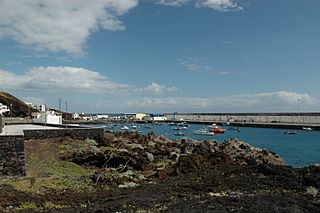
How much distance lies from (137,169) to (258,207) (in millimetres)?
11846

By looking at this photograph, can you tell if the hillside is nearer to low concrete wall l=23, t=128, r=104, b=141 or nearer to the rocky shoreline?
low concrete wall l=23, t=128, r=104, b=141

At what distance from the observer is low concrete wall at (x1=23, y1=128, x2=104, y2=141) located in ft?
97.2

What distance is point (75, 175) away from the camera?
21.1 m

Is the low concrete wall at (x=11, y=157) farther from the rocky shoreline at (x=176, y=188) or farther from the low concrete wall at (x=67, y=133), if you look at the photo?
the low concrete wall at (x=67, y=133)

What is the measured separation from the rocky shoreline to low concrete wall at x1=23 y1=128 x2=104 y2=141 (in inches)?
82.4

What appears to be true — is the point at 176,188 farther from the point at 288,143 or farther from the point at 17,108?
the point at 17,108

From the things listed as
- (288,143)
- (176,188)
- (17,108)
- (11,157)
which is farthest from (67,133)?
(17,108)

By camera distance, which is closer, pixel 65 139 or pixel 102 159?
pixel 102 159

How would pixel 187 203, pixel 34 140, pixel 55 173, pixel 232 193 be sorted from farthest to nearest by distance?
1. pixel 34 140
2. pixel 55 173
3. pixel 232 193
4. pixel 187 203

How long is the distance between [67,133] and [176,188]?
16463 millimetres

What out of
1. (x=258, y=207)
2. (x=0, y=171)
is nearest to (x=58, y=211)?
(x=258, y=207)

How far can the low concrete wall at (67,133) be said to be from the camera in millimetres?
29641

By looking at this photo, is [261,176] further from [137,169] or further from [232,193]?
[137,169]

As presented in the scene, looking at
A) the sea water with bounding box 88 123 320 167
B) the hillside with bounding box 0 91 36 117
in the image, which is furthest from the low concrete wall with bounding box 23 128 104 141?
the hillside with bounding box 0 91 36 117
